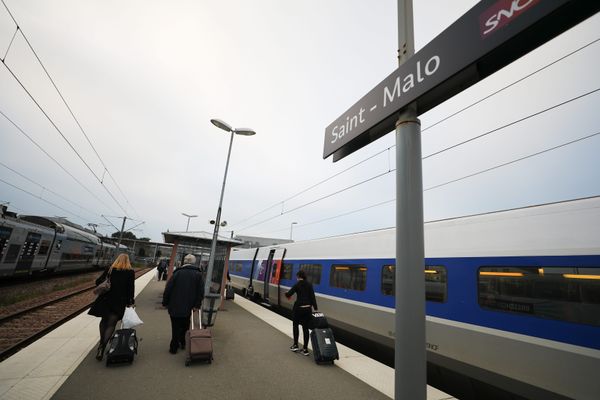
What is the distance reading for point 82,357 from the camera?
4.47 meters

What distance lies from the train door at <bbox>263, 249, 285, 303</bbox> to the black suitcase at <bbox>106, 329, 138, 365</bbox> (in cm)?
823

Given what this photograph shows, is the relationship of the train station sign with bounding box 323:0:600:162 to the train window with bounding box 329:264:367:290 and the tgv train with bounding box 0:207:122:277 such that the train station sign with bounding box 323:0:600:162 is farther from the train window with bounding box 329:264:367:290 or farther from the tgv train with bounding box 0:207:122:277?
the tgv train with bounding box 0:207:122:277

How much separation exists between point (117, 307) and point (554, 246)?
6.67 m

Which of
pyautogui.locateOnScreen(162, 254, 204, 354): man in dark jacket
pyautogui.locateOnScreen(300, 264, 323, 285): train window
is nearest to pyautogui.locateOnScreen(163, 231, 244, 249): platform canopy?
pyautogui.locateOnScreen(300, 264, 323, 285): train window

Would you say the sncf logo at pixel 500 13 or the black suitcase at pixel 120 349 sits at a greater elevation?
the sncf logo at pixel 500 13

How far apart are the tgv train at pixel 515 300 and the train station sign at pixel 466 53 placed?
11.6 feet

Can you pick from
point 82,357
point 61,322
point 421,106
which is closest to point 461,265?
point 421,106

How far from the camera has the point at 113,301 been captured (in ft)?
15.5

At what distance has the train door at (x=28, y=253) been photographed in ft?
45.3

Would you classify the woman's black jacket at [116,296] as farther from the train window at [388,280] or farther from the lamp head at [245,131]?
the lamp head at [245,131]

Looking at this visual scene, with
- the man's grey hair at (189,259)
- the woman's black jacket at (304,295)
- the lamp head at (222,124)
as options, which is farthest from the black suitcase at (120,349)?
the lamp head at (222,124)

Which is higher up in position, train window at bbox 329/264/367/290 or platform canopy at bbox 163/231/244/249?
platform canopy at bbox 163/231/244/249

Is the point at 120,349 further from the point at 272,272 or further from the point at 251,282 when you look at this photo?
the point at 251,282

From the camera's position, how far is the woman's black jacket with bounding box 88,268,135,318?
464cm
